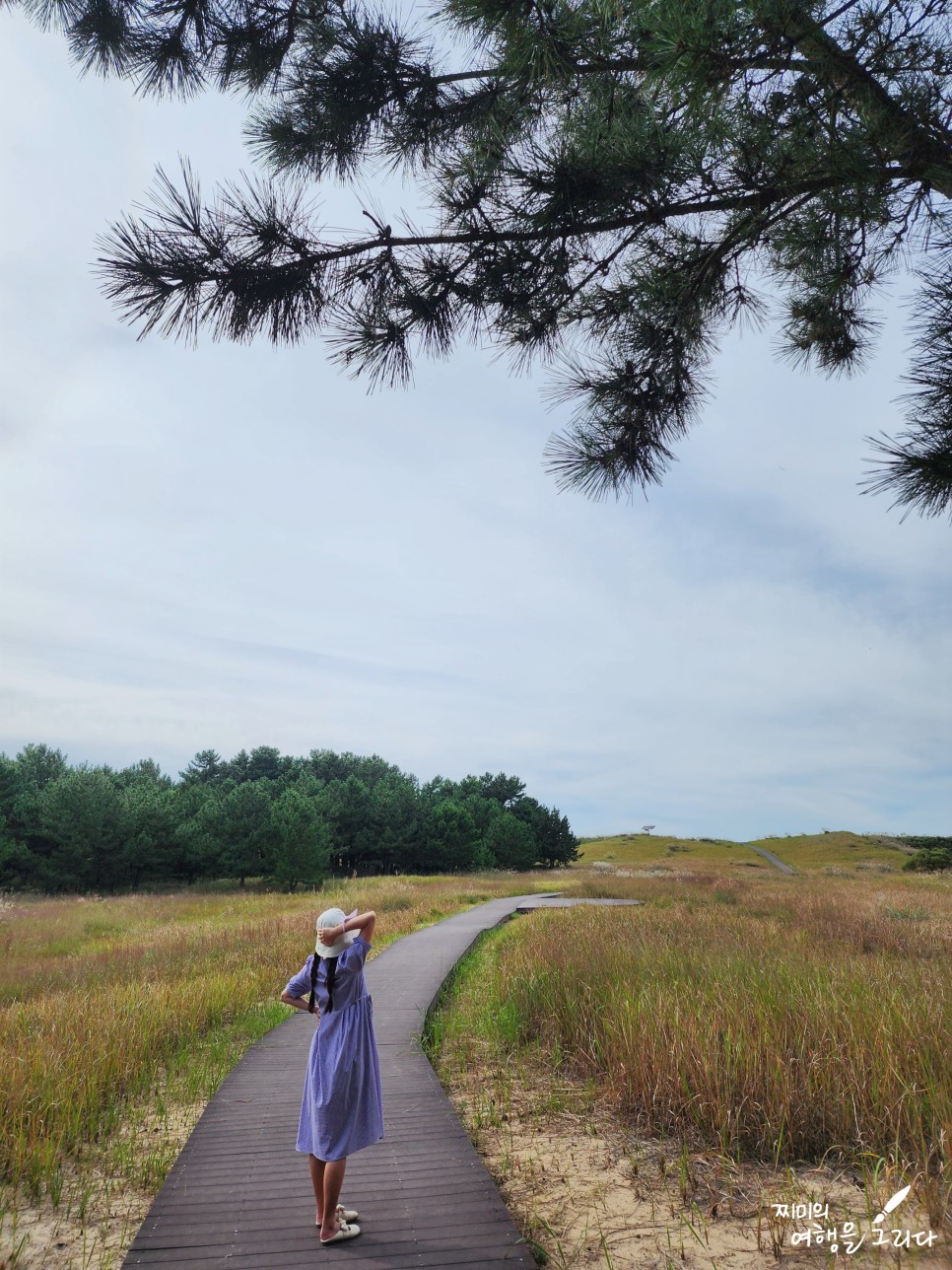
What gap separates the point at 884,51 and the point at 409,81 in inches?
130

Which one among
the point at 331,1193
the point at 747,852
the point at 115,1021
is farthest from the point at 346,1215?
the point at 747,852

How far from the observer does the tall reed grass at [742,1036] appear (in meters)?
4.01

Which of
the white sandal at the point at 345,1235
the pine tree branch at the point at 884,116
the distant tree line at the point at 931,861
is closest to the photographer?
the white sandal at the point at 345,1235

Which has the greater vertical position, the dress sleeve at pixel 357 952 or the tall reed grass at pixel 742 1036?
the dress sleeve at pixel 357 952

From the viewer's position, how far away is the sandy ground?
310 cm

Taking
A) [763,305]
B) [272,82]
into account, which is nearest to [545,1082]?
[763,305]

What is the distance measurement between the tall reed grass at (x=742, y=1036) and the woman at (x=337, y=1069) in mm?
2012

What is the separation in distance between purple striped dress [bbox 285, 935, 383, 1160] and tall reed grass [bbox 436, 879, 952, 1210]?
1995 mm

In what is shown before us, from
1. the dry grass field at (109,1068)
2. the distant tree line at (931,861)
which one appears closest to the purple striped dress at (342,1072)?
the dry grass field at (109,1068)

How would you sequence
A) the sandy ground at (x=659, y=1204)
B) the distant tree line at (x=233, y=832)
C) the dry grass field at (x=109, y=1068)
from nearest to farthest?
the sandy ground at (x=659, y=1204), the dry grass field at (x=109, y=1068), the distant tree line at (x=233, y=832)

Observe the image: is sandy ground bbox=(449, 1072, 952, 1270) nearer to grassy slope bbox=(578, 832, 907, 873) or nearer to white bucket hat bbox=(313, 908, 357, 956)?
white bucket hat bbox=(313, 908, 357, 956)

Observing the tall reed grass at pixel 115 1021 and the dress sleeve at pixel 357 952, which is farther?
the tall reed grass at pixel 115 1021

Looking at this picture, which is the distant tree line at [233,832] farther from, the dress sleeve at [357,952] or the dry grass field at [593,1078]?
the dress sleeve at [357,952]

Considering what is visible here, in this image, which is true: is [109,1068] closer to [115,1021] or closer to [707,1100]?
[115,1021]
